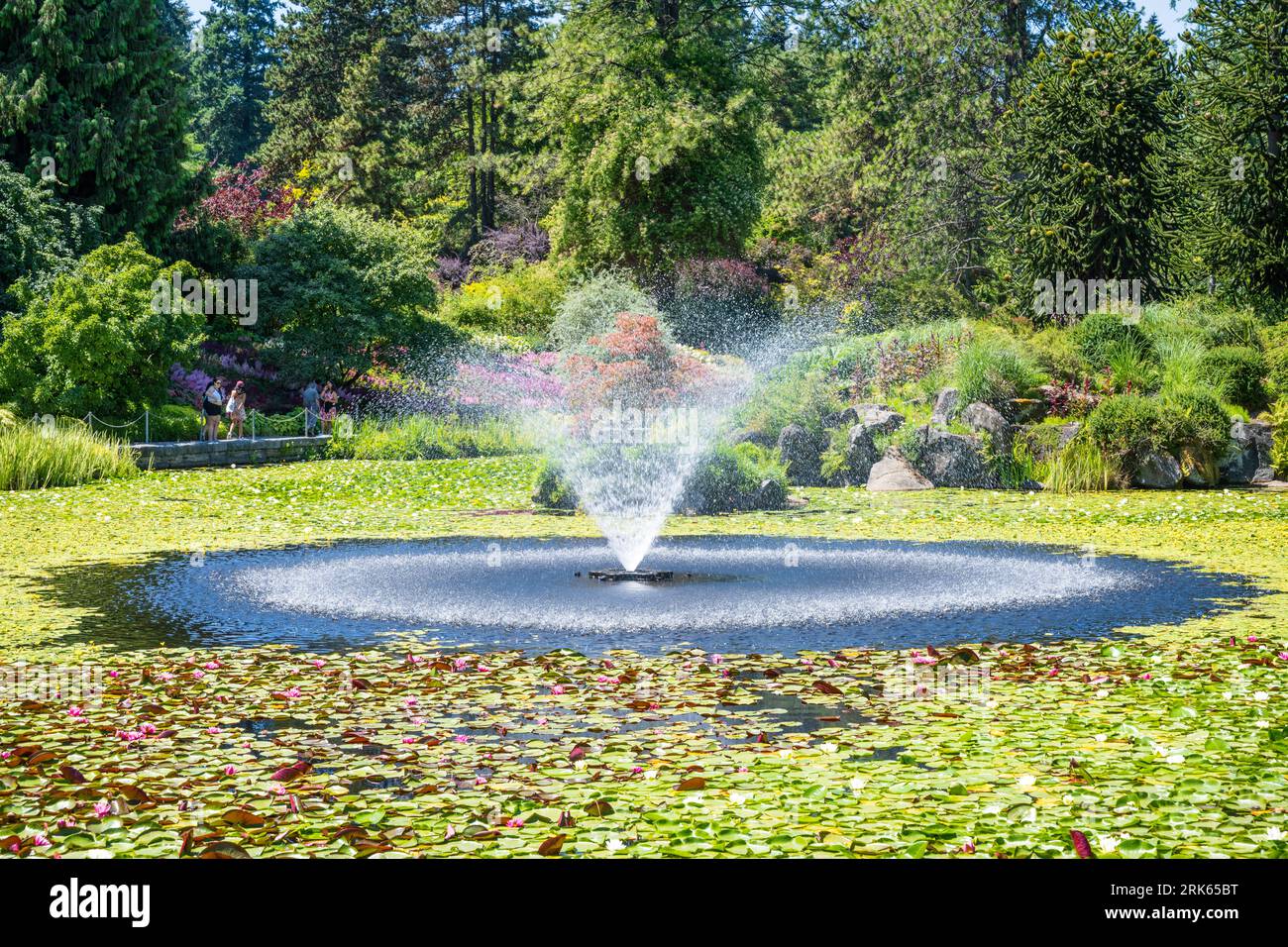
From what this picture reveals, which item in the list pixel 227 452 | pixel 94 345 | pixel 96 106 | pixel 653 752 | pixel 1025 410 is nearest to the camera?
pixel 653 752

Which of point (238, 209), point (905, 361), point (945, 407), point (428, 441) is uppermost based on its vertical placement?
point (238, 209)

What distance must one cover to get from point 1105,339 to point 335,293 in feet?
57.1

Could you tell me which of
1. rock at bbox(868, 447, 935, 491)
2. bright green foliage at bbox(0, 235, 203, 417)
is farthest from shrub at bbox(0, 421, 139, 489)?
rock at bbox(868, 447, 935, 491)

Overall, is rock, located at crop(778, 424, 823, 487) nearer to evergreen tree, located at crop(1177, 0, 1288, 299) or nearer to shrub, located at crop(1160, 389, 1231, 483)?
shrub, located at crop(1160, 389, 1231, 483)

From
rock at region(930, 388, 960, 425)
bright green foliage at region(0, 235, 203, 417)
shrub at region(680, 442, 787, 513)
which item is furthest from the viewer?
bright green foliage at region(0, 235, 203, 417)

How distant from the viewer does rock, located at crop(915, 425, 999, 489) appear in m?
22.4

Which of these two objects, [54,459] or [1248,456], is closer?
[54,459]

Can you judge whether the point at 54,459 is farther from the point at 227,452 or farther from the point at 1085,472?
the point at 1085,472

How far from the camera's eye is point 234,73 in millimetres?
77312

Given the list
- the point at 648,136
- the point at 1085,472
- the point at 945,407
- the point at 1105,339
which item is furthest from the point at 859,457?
the point at 648,136

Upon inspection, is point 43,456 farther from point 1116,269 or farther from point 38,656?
point 1116,269

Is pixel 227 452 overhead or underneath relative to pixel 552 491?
overhead

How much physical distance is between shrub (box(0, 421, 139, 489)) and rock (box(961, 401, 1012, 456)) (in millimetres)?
14213

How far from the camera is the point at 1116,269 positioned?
28.6m
